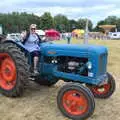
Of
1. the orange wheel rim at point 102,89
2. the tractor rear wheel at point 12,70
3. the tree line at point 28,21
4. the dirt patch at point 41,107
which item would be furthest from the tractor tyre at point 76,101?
the tree line at point 28,21

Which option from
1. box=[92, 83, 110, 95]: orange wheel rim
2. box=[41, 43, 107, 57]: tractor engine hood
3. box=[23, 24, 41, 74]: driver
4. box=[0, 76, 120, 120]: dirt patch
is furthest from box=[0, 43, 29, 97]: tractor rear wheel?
box=[92, 83, 110, 95]: orange wheel rim

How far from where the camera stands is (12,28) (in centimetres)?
5812

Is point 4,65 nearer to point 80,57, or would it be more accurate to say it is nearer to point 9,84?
point 9,84

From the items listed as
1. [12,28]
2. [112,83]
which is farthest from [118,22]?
[112,83]

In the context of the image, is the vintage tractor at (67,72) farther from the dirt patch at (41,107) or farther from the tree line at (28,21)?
the tree line at (28,21)

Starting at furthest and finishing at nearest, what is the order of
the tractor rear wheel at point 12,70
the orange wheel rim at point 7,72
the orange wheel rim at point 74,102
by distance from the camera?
the orange wheel rim at point 7,72 → the tractor rear wheel at point 12,70 → the orange wheel rim at point 74,102

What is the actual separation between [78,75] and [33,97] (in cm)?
136

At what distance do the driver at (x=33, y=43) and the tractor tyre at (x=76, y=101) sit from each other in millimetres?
1365

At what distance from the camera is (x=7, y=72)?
7.70 metres

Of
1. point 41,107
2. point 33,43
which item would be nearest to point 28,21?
point 33,43

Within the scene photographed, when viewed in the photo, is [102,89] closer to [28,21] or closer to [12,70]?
[12,70]

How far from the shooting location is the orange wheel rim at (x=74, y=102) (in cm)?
635

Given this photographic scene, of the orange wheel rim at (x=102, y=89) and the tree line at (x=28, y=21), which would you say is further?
the tree line at (x=28, y=21)

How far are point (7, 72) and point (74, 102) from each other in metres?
1.99
